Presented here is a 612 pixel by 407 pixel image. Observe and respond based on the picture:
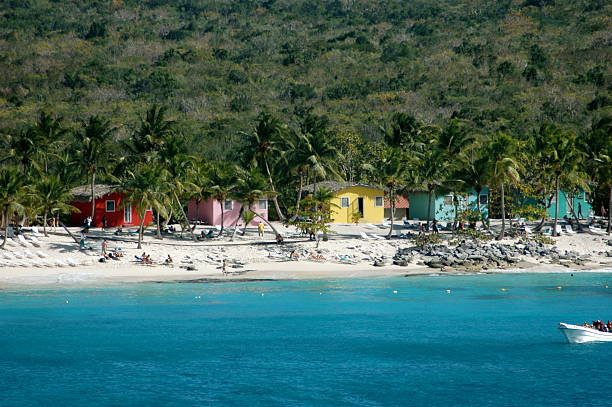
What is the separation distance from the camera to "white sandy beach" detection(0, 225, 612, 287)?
45.8 meters

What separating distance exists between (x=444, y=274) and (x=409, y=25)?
157 metres

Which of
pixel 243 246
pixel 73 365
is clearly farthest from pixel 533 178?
pixel 73 365

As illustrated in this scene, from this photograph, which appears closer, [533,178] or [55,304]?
[55,304]

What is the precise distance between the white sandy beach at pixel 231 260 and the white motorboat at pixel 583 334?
61.2 ft

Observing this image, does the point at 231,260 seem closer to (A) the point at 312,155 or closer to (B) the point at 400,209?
(A) the point at 312,155

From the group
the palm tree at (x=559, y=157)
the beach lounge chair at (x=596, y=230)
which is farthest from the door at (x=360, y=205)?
the beach lounge chair at (x=596, y=230)

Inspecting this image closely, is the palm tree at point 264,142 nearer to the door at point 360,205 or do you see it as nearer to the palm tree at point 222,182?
the palm tree at point 222,182

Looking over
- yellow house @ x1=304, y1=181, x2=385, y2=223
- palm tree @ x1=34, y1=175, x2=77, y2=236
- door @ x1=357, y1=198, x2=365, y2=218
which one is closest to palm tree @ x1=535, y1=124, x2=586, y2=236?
yellow house @ x1=304, y1=181, x2=385, y2=223

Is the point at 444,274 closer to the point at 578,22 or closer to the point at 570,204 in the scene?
the point at 570,204

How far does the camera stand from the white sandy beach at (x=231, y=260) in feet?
150

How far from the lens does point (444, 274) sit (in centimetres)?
4903

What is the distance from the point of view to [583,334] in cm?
2964

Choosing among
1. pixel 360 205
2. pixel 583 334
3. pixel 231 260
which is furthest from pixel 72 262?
pixel 583 334

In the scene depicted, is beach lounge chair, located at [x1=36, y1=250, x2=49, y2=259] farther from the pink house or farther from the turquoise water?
the pink house
